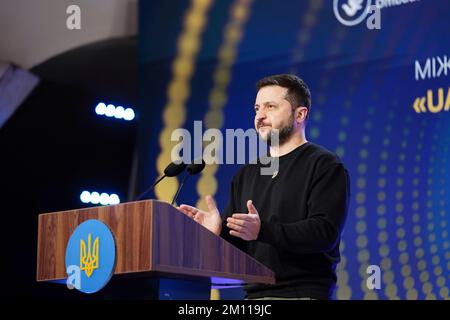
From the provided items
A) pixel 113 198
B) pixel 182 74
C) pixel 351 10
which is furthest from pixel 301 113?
pixel 113 198

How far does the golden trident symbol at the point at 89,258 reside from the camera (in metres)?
2.32

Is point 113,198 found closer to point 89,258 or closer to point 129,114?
point 129,114

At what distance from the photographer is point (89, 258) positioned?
233 centimetres

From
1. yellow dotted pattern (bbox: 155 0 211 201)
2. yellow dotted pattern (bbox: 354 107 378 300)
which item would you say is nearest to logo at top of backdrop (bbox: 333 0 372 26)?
yellow dotted pattern (bbox: 354 107 378 300)

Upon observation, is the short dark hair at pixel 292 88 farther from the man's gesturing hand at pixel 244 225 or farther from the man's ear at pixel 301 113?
the man's gesturing hand at pixel 244 225

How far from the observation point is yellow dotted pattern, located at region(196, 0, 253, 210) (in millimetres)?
4941

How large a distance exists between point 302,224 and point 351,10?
2.18m

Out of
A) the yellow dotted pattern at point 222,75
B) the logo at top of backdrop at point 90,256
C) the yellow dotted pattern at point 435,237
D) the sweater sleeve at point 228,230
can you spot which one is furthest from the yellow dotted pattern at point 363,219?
the logo at top of backdrop at point 90,256

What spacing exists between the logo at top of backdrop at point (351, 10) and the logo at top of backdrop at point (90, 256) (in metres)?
2.59

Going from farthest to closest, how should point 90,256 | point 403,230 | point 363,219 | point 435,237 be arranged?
point 363,219 < point 403,230 < point 435,237 < point 90,256

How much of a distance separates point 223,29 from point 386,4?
Answer: 114 centimetres

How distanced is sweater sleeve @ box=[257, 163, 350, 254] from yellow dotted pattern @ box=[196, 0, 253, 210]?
211cm

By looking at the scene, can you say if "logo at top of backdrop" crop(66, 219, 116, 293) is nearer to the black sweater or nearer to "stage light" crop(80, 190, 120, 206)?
the black sweater
